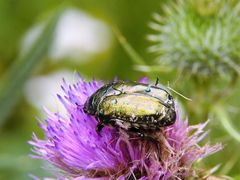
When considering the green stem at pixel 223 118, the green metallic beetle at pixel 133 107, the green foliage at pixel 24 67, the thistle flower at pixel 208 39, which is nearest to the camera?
the green metallic beetle at pixel 133 107

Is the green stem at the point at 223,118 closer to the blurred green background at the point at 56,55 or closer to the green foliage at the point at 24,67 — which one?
the blurred green background at the point at 56,55

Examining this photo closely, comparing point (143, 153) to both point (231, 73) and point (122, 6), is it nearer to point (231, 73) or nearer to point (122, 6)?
point (231, 73)

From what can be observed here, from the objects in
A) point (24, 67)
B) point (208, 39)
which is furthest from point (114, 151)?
point (24, 67)

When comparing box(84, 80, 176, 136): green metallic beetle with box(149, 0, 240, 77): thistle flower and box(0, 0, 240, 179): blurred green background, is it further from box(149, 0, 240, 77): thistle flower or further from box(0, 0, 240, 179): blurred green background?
box(0, 0, 240, 179): blurred green background

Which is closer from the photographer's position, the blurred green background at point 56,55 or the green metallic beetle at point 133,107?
the green metallic beetle at point 133,107

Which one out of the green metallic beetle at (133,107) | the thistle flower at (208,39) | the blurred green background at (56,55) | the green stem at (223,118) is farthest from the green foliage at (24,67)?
the green metallic beetle at (133,107)
